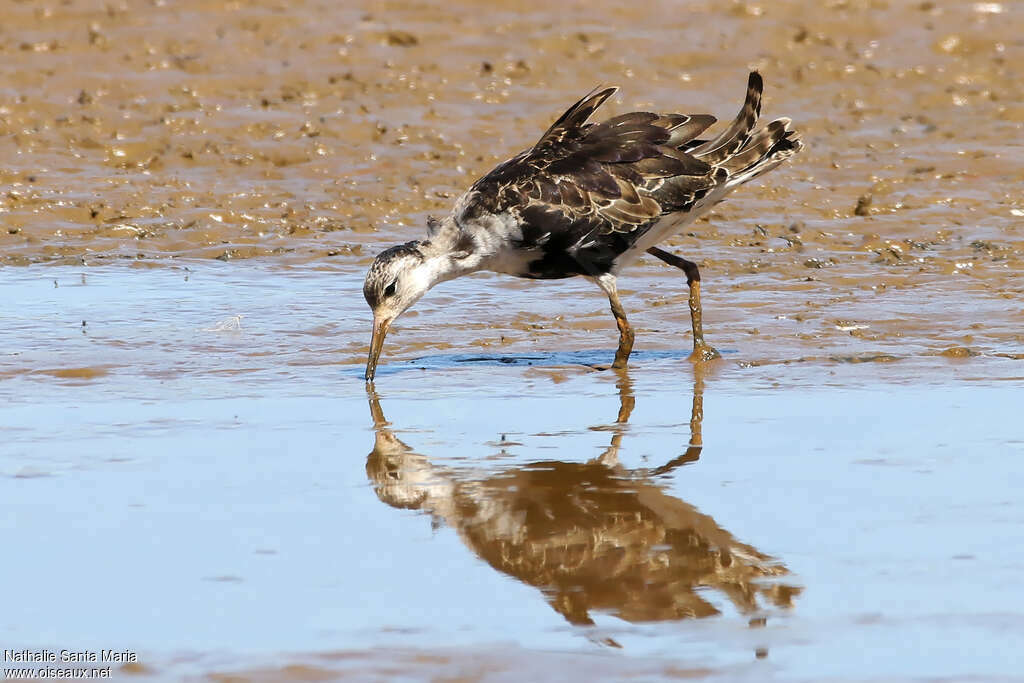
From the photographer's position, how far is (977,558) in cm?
618

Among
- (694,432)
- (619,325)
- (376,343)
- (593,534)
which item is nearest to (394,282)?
(376,343)

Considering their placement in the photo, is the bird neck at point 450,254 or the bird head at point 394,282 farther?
the bird neck at point 450,254

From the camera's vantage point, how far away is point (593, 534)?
6.62 m

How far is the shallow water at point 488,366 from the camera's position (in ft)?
18.6

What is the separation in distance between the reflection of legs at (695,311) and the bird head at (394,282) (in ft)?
5.30

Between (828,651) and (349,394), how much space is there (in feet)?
14.6

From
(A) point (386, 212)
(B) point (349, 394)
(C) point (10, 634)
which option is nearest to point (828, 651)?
(C) point (10, 634)

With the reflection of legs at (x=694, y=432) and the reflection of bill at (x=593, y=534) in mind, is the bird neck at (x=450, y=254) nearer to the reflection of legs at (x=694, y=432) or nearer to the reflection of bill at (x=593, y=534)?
the reflection of legs at (x=694, y=432)

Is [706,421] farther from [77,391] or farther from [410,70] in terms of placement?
→ [410,70]

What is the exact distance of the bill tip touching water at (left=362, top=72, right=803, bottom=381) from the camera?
32.4ft

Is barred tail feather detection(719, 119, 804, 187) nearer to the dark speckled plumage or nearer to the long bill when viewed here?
the dark speckled plumage

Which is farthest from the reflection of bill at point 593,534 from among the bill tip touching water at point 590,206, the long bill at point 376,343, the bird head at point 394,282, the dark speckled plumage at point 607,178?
the dark speckled plumage at point 607,178

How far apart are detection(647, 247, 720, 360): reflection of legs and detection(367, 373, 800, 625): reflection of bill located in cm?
222

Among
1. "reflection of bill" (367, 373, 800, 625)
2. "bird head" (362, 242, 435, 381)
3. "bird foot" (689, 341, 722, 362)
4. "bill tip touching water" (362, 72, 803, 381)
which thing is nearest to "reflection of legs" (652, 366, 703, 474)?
"reflection of bill" (367, 373, 800, 625)
